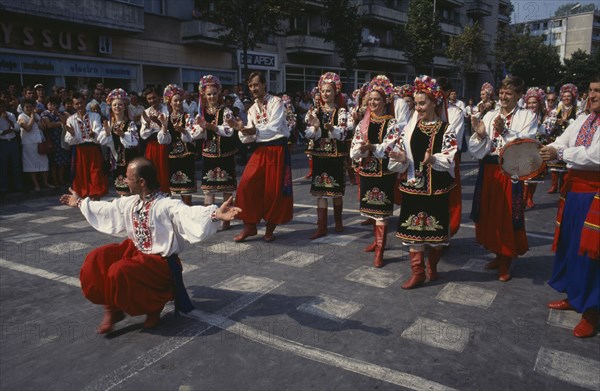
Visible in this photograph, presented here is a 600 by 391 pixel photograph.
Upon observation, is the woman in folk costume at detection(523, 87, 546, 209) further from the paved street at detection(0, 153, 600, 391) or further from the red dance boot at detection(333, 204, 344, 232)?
the red dance boot at detection(333, 204, 344, 232)

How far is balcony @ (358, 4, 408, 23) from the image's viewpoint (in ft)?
110

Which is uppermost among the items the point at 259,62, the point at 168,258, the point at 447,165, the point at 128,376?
the point at 259,62

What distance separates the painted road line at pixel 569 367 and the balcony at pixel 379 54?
30.8 metres

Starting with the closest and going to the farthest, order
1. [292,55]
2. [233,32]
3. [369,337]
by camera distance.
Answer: [369,337], [233,32], [292,55]

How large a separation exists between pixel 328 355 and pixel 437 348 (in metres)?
0.79

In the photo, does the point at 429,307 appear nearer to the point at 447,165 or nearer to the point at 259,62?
the point at 447,165

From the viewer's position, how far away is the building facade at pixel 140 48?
640 inches

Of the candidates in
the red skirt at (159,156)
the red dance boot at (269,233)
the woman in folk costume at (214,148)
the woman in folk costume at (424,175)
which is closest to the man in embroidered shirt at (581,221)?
the woman in folk costume at (424,175)

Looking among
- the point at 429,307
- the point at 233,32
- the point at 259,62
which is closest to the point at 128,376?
the point at 429,307

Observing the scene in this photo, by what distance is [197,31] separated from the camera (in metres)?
21.6

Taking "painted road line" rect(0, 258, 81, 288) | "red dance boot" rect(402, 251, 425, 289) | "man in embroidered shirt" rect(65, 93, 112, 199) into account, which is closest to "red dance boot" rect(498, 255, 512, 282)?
"red dance boot" rect(402, 251, 425, 289)

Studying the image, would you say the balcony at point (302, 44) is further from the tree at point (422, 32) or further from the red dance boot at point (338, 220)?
the red dance boot at point (338, 220)

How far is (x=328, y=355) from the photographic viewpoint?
11.7 ft

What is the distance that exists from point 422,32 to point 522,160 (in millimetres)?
27758
